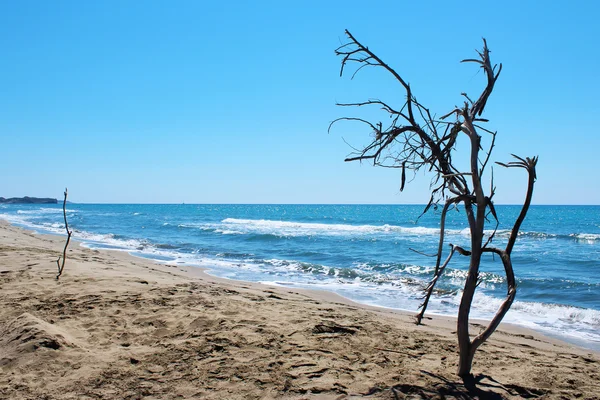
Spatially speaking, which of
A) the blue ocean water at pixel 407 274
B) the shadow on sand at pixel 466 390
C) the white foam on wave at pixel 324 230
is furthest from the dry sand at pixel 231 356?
the white foam on wave at pixel 324 230

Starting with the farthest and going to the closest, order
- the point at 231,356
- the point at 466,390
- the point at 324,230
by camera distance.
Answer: the point at 324,230, the point at 231,356, the point at 466,390

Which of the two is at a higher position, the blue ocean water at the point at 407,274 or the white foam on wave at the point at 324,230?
the white foam on wave at the point at 324,230

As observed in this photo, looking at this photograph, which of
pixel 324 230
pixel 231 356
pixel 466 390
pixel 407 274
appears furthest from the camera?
pixel 324 230

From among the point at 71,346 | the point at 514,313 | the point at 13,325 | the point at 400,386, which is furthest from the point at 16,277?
the point at 514,313

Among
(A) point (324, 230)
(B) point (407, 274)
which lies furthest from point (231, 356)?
(A) point (324, 230)

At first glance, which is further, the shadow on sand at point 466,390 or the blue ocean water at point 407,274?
the blue ocean water at point 407,274

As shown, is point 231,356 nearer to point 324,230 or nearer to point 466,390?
point 466,390

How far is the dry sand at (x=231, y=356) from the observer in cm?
357

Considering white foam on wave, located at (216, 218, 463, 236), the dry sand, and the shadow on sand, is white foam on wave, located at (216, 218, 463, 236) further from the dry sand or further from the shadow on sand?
the shadow on sand

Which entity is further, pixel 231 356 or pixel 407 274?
pixel 407 274

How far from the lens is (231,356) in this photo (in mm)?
4180

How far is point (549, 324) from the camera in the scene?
8477 millimetres

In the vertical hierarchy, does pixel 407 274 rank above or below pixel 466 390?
below

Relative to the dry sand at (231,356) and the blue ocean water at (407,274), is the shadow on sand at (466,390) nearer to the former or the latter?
the dry sand at (231,356)
